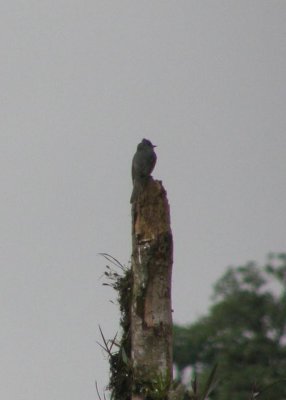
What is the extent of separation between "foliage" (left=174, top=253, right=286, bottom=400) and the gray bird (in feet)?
125

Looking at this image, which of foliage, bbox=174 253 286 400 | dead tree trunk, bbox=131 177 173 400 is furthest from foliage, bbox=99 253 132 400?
foliage, bbox=174 253 286 400

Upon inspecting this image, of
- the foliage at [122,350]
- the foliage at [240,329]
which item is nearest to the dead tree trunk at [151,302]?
the foliage at [122,350]

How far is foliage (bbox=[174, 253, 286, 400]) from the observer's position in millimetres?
57156

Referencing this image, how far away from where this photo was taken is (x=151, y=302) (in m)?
13.3

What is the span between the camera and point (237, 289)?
61.5 metres

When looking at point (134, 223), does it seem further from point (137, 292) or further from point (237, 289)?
point (237, 289)

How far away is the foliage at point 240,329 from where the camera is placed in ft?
188

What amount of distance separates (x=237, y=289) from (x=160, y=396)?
160ft

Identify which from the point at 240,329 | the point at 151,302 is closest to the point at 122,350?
the point at 151,302

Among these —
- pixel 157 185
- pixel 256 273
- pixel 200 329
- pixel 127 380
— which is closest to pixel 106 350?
pixel 127 380

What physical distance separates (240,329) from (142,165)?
45.6m

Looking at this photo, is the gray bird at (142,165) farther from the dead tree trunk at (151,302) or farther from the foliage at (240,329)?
the foliage at (240,329)

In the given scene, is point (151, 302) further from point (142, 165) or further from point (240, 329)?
point (240, 329)

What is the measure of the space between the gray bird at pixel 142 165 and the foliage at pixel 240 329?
1496 inches
